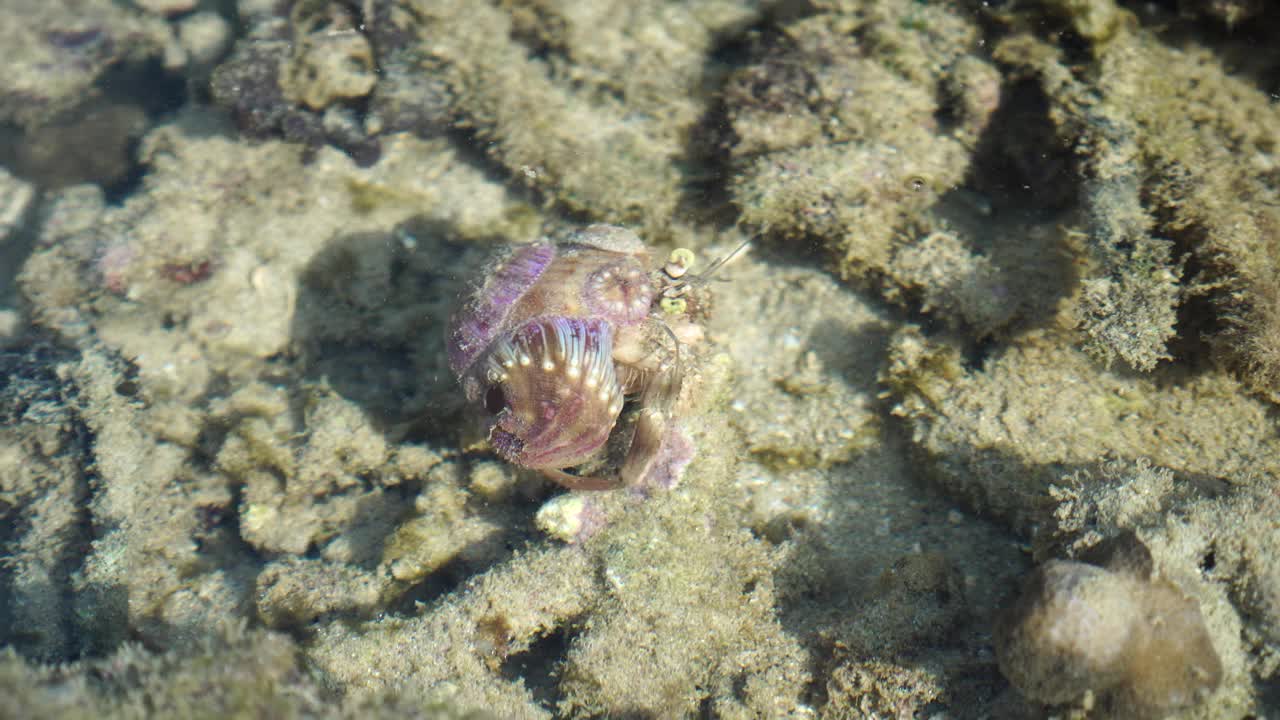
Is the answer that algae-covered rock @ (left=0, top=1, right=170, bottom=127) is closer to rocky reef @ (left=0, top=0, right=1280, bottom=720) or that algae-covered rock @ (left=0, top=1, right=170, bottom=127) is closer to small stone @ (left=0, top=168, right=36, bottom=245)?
small stone @ (left=0, top=168, right=36, bottom=245)

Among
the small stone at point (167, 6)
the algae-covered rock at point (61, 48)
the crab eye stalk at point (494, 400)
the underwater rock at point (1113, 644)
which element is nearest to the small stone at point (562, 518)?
the crab eye stalk at point (494, 400)

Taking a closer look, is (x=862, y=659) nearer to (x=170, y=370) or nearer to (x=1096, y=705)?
(x=1096, y=705)

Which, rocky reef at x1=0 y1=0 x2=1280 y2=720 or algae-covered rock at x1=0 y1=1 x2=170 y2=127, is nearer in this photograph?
rocky reef at x1=0 y1=0 x2=1280 y2=720

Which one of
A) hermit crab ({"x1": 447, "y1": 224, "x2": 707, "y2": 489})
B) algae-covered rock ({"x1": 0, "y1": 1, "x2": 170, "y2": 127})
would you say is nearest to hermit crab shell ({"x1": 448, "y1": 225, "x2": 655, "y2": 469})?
hermit crab ({"x1": 447, "y1": 224, "x2": 707, "y2": 489})

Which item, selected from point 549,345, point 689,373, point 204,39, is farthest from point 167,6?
point 689,373

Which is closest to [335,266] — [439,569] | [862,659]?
[439,569]

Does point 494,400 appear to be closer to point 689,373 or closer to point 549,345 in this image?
point 549,345
